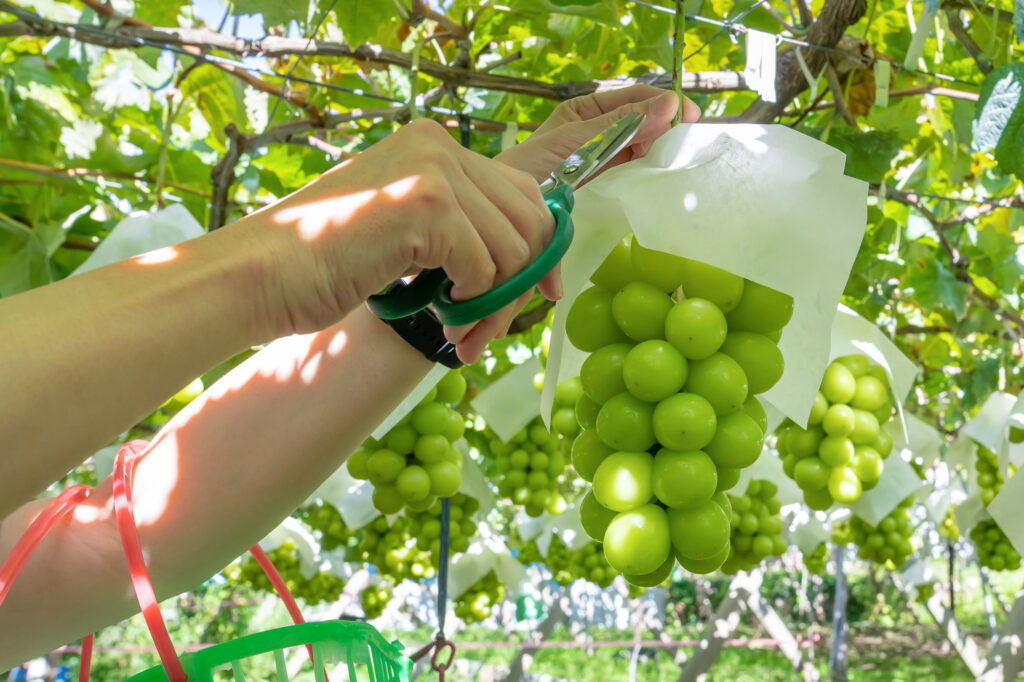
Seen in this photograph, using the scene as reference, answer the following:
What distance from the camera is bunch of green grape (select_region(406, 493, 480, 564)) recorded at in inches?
78.2

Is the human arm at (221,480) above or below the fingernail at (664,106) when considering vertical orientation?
below

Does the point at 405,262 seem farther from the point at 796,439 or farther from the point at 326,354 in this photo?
the point at 796,439

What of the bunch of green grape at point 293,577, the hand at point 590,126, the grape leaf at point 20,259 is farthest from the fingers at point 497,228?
the bunch of green grape at point 293,577

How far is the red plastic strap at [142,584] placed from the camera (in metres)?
0.54

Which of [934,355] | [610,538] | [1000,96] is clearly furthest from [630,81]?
[934,355]

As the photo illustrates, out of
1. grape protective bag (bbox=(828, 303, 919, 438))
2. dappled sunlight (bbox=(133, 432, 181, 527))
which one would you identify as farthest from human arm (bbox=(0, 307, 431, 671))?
grape protective bag (bbox=(828, 303, 919, 438))

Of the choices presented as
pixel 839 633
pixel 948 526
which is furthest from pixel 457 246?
pixel 839 633

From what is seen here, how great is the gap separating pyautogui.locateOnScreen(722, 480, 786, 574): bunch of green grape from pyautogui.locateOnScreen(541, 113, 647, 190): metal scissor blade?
977 mm

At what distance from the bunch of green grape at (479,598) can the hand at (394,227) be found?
8.06 ft

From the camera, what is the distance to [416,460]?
1431 mm

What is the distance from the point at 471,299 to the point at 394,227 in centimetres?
8

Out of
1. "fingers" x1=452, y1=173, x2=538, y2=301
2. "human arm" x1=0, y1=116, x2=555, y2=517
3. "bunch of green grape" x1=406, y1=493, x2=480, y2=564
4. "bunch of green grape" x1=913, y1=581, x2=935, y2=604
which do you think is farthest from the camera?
"bunch of green grape" x1=913, y1=581, x2=935, y2=604

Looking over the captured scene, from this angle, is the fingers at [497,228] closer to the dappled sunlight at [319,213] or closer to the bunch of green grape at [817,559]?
the dappled sunlight at [319,213]

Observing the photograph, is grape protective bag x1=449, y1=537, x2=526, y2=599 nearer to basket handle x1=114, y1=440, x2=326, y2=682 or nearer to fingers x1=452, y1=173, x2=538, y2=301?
basket handle x1=114, y1=440, x2=326, y2=682
